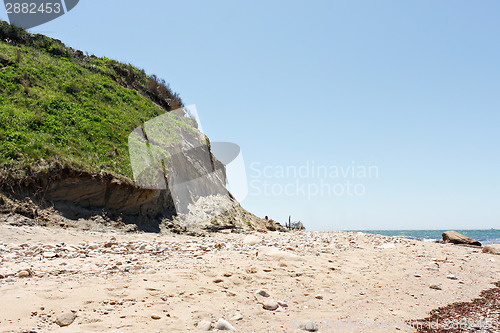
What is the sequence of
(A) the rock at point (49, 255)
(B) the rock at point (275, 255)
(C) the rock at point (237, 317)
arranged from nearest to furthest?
1. (C) the rock at point (237, 317)
2. (A) the rock at point (49, 255)
3. (B) the rock at point (275, 255)

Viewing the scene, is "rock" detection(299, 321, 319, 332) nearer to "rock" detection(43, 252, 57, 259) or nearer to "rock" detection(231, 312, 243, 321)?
"rock" detection(231, 312, 243, 321)

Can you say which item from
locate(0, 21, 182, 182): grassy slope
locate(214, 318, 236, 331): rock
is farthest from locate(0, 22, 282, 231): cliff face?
locate(214, 318, 236, 331): rock

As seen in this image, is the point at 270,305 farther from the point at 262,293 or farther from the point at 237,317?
the point at 237,317

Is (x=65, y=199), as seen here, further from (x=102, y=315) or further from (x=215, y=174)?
(x=215, y=174)

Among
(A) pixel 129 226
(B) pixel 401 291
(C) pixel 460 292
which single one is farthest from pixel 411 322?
(A) pixel 129 226

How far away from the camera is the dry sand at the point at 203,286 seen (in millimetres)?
4141

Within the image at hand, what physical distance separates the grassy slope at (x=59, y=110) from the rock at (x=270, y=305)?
8774 mm

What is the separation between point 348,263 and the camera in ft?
27.0

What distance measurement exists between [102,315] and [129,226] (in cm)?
787

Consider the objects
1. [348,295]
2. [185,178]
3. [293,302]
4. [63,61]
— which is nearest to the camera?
[293,302]

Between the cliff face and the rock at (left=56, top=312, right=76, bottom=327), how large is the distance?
7.21 metres

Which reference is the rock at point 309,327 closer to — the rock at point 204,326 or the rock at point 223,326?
the rock at point 223,326

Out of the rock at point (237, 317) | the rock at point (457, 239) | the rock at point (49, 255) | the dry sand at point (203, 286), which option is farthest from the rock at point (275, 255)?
the rock at point (457, 239)

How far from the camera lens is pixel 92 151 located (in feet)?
40.5
